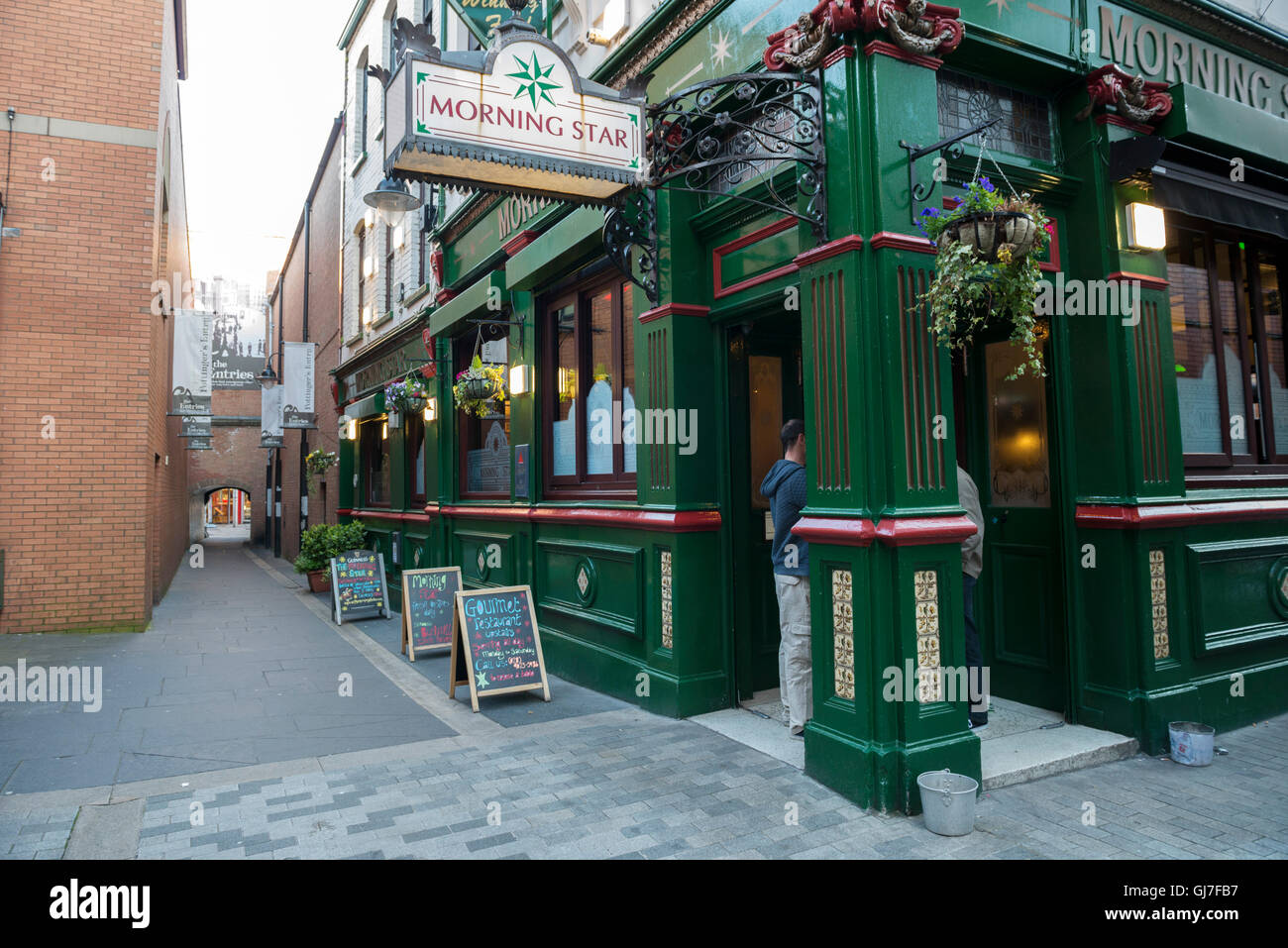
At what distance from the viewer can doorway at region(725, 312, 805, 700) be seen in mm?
6238

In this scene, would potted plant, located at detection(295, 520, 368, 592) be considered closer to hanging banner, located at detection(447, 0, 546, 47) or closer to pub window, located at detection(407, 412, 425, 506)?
pub window, located at detection(407, 412, 425, 506)

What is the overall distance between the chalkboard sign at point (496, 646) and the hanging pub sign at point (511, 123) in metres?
3.36

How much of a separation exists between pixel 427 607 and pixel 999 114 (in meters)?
6.91

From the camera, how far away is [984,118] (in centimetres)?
518

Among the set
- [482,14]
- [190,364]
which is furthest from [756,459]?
[190,364]

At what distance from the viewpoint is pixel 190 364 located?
13.0 m

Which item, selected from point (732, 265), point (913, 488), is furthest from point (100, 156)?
point (913, 488)

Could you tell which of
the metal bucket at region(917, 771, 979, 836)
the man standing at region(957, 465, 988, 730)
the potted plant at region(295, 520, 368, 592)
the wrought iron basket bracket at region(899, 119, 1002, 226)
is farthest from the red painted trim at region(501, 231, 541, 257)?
the potted plant at region(295, 520, 368, 592)

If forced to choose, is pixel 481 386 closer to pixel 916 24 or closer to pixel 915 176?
pixel 915 176

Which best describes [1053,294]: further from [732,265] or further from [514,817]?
[514,817]

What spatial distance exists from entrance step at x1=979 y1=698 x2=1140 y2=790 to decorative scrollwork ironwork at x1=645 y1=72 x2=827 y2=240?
10.7ft

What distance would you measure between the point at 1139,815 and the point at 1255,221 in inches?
176

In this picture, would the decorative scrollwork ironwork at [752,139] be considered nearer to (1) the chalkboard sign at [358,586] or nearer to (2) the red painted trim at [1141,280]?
(2) the red painted trim at [1141,280]

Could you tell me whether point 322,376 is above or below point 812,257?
above
